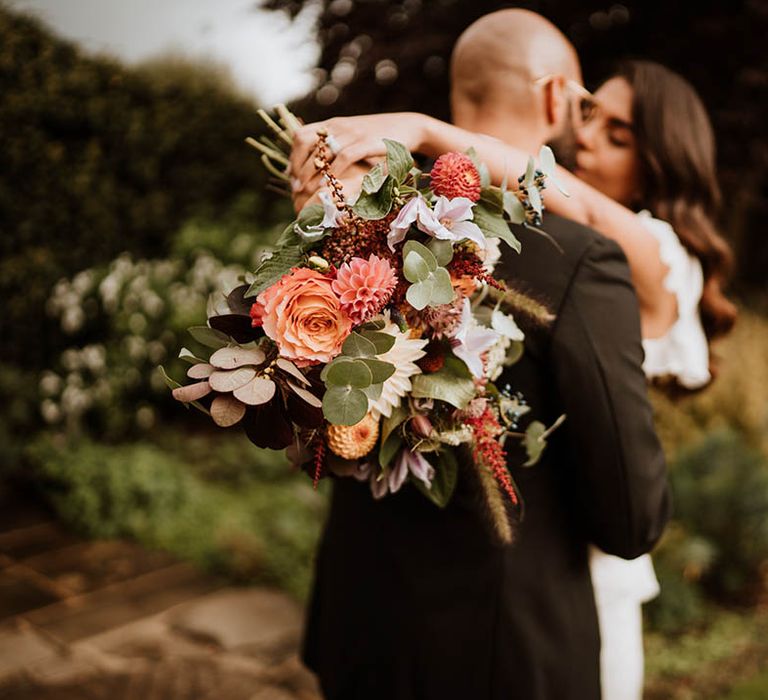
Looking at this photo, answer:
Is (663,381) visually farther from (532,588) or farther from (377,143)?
(377,143)

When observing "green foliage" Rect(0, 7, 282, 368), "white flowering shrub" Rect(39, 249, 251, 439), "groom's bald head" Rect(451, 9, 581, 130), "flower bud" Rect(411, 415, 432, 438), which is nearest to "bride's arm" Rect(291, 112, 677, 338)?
"groom's bald head" Rect(451, 9, 581, 130)

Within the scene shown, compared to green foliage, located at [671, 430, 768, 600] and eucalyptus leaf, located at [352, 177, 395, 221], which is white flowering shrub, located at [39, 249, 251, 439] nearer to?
green foliage, located at [671, 430, 768, 600]

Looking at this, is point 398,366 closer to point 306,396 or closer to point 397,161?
point 306,396

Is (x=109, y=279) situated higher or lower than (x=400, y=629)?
higher

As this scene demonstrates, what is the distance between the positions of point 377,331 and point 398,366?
10cm

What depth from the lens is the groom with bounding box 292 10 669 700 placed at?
4.71 feet

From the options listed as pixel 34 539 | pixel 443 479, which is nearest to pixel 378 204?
pixel 443 479

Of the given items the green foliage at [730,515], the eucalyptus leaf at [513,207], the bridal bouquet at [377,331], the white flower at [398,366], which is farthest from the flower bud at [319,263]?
the green foliage at [730,515]

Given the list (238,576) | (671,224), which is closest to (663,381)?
(671,224)

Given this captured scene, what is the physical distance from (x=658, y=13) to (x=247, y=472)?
442cm

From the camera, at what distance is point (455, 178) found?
3.76 feet

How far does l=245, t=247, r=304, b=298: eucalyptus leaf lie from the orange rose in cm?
6

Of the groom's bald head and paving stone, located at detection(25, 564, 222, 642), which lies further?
paving stone, located at detection(25, 564, 222, 642)

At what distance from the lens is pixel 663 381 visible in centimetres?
223
